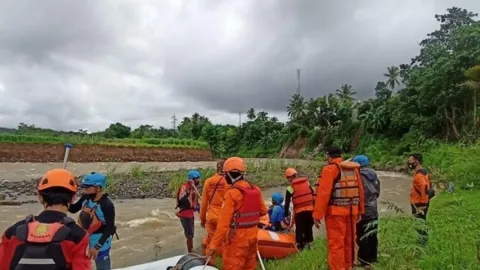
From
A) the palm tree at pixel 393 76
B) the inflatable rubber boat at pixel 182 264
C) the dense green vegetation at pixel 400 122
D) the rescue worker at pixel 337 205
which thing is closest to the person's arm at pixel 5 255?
the inflatable rubber boat at pixel 182 264

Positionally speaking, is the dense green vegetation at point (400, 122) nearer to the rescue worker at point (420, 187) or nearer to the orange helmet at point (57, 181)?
the rescue worker at point (420, 187)

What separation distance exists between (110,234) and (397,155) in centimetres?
3488

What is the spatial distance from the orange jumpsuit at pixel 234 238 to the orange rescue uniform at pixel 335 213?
2.20 feet

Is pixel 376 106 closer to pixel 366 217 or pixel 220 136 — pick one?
pixel 220 136

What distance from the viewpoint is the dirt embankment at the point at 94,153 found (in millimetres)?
32500

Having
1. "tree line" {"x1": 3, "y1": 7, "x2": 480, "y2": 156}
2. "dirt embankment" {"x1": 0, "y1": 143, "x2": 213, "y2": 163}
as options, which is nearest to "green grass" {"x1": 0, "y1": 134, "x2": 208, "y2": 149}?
"dirt embankment" {"x1": 0, "y1": 143, "x2": 213, "y2": 163}

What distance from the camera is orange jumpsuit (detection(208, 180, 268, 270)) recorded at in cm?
404

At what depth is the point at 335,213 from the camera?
179 inches

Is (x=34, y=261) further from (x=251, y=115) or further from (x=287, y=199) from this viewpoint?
(x=251, y=115)

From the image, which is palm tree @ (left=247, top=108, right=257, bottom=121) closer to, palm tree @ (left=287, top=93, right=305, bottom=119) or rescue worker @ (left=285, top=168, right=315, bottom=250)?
palm tree @ (left=287, top=93, right=305, bottom=119)

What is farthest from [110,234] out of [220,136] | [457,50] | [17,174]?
[220,136]

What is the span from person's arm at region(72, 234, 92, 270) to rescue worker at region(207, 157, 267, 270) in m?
1.96

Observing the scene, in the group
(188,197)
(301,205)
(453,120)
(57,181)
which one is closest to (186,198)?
(188,197)

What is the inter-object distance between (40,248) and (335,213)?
3.22m
